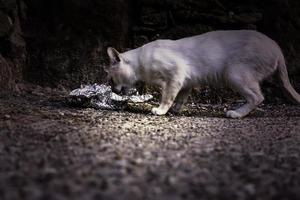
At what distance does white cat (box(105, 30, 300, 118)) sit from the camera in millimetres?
3814

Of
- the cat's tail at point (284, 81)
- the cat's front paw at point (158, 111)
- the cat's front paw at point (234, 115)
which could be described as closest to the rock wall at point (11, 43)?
the cat's front paw at point (158, 111)

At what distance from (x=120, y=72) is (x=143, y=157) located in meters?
2.26

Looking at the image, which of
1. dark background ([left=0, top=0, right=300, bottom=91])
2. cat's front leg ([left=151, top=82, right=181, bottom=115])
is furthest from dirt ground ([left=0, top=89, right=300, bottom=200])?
dark background ([left=0, top=0, right=300, bottom=91])

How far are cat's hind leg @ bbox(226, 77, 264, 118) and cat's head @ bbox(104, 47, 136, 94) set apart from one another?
3.31 feet

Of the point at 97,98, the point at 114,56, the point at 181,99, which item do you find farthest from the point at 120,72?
the point at 181,99

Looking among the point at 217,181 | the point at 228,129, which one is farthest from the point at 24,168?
the point at 228,129

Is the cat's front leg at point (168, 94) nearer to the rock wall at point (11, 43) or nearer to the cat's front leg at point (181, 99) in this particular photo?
the cat's front leg at point (181, 99)

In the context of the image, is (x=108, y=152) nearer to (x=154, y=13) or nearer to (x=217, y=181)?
(x=217, y=181)

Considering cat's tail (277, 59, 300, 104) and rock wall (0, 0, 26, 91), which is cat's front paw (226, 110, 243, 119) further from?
rock wall (0, 0, 26, 91)

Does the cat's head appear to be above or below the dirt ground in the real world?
above

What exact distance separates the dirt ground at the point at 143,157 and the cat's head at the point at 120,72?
0.66 meters

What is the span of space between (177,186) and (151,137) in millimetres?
1118

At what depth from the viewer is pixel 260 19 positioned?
4965 mm

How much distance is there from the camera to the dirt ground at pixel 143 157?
1.41 meters
